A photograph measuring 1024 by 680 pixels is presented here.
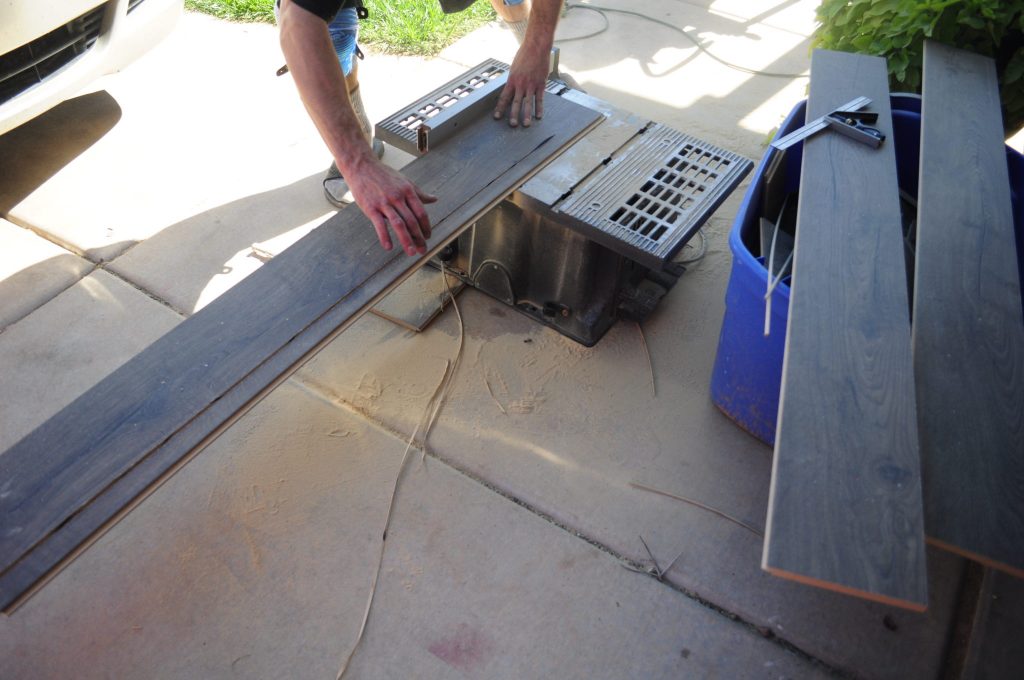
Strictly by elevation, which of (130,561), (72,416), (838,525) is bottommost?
(130,561)

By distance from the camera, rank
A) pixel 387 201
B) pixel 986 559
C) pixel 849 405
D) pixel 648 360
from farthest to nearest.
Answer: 1. pixel 648 360
2. pixel 387 201
3. pixel 849 405
4. pixel 986 559

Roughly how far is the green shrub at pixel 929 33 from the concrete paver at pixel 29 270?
3004mm

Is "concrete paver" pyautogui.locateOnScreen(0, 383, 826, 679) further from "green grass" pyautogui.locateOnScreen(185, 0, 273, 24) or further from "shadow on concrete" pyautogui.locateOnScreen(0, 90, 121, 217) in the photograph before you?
"green grass" pyautogui.locateOnScreen(185, 0, 273, 24)

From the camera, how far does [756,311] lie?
201 cm

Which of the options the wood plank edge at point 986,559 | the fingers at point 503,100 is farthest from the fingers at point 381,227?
the wood plank edge at point 986,559

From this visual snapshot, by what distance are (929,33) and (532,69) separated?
4.73 ft

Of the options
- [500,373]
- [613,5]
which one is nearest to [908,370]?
[500,373]

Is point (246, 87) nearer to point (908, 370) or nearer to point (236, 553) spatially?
point (236, 553)

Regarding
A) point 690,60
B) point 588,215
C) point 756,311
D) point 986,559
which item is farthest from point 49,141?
point 986,559

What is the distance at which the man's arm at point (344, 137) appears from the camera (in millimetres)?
1854

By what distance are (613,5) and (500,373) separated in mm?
3291

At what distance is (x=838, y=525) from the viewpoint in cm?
126

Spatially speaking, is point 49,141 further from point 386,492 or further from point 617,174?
point 617,174

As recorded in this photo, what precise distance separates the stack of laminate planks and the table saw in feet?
1.41
